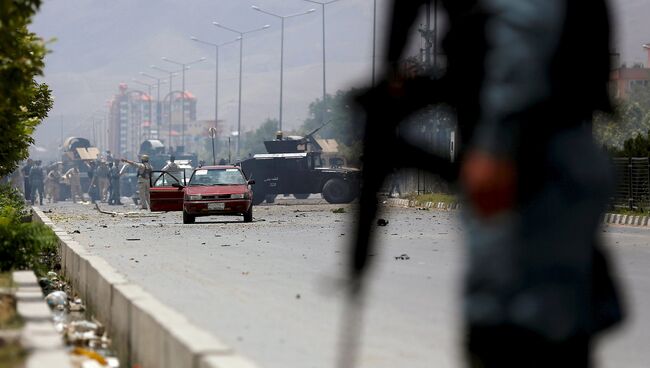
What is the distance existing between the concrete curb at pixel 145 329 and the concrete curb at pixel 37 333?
0.43 meters

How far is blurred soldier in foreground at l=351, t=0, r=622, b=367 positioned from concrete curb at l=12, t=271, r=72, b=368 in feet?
12.1

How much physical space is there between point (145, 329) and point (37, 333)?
0.57m

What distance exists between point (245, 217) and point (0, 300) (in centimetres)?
2700

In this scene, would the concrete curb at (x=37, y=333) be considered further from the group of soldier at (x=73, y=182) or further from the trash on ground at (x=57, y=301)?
the group of soldier at (x=73, y=182)

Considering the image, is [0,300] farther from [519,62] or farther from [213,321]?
[519,62]

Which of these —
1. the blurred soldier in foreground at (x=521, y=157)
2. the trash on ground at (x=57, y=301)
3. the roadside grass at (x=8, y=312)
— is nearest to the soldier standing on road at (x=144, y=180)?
the trash on ground at (x=57, y=301)

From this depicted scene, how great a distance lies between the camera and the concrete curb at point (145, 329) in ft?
19.9

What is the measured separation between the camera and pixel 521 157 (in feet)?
9.62

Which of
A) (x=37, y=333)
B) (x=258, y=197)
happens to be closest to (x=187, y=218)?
(x=258, y=197)

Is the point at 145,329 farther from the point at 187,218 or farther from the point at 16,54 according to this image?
the point at 187,218

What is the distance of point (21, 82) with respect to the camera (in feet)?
36.1

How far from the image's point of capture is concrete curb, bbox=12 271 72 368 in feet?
21.6

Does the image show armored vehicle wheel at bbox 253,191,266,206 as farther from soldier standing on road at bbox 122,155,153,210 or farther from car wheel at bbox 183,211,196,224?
car wheel at bbox 183,211,196,224

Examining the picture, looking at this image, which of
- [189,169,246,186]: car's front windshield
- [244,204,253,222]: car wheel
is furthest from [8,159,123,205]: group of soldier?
[244,204,253,222]: car wheel
